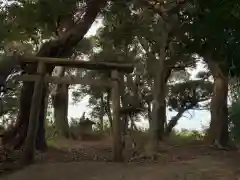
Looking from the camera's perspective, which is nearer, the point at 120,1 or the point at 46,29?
the point at 120,1


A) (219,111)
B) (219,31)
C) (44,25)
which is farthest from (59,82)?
(219,111)

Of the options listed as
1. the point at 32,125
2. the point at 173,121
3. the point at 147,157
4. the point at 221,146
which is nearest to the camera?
the point at 32,125

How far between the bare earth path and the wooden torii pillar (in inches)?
23.6

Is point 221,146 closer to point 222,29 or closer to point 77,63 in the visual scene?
point 77,63

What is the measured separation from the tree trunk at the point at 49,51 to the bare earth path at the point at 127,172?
2.68 metres

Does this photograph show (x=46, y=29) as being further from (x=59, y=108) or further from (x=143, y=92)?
(x=143, y=92)

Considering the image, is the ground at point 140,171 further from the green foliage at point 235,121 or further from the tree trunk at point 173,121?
the tree trunk at point 173,121

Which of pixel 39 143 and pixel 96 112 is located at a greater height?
pixel 96 112

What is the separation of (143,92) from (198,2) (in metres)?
13.5

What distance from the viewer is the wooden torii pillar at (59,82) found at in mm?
9016

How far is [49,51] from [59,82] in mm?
2060

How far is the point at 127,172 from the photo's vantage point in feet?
25.1

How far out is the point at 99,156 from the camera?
36.6ft

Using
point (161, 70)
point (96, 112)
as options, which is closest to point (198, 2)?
point (161, 70)
